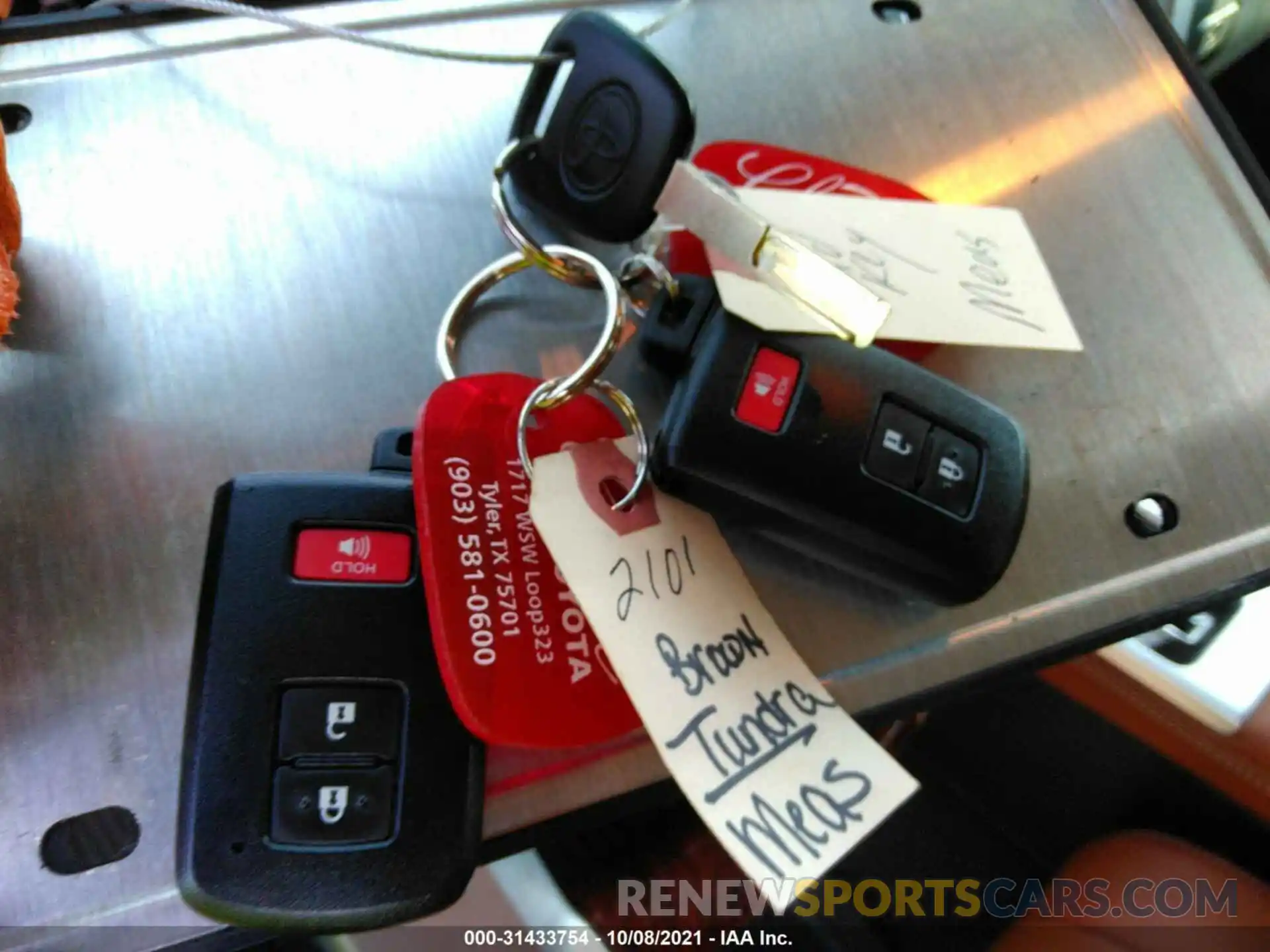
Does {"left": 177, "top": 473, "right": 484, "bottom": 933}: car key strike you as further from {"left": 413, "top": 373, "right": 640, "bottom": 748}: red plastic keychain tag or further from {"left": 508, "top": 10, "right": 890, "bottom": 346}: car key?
{"left": 508, "top": 10, "right": 890, "bottom": 346}: car key

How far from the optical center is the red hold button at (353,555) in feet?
1.07

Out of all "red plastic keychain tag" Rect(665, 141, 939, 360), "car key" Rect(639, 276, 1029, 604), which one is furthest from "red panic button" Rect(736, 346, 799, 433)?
"red plastic keychain tag" Rect(665, 141, 939, 360)

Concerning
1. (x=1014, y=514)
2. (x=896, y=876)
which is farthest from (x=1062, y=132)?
(x=896, y=876)

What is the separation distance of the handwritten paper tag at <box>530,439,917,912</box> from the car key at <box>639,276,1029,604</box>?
0.07 ft

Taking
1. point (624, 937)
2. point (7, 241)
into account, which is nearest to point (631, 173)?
point (7, 241)

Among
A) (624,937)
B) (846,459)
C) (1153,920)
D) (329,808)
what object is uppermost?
(846,459)

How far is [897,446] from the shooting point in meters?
0.34

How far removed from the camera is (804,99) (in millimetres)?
470

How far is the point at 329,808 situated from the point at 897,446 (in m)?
0.22

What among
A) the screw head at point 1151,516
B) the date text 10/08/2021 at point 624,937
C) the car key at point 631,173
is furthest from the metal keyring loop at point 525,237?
the date text 10/08/2021 at point 624,937

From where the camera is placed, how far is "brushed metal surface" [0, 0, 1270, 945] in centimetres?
34

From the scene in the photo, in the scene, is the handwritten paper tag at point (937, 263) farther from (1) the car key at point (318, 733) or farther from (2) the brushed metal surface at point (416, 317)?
(1) the car key at point (318, 733)

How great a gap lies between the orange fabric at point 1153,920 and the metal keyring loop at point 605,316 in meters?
0.49

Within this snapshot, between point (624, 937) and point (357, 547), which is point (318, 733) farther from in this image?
point (624, 937)
